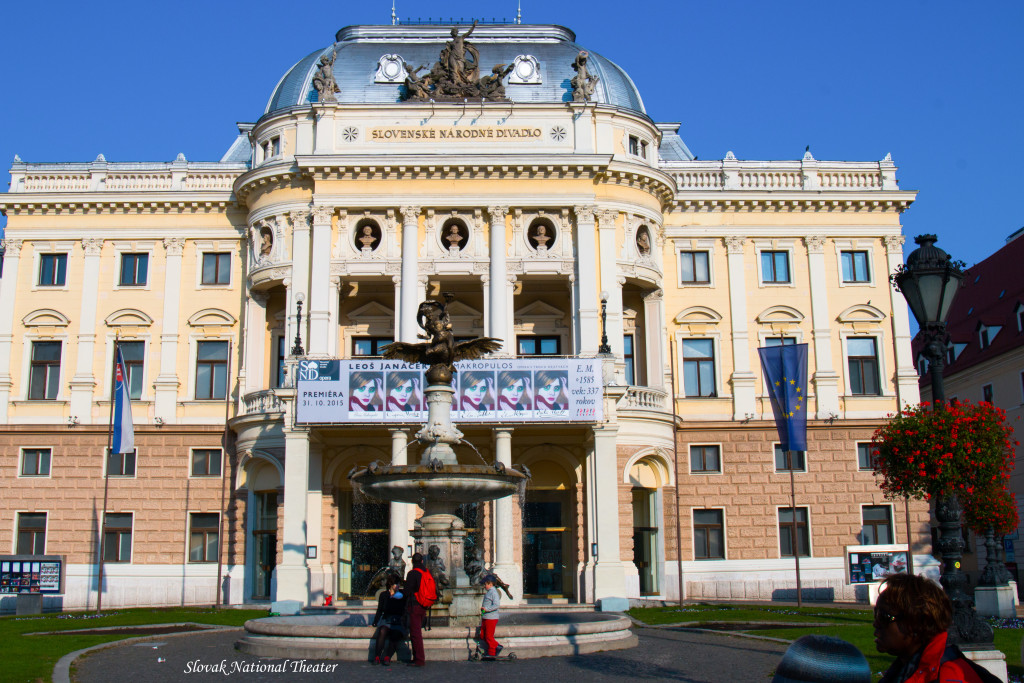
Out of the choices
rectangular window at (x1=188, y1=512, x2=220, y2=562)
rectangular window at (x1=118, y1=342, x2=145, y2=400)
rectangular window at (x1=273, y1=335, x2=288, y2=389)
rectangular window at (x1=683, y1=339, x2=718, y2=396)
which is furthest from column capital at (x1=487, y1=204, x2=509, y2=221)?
rectangular window at (x1=188, y1=512, x2=220, y2=562)

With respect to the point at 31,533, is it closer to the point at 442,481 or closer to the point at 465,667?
the point at 442,481

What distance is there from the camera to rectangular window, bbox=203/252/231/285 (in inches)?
1706

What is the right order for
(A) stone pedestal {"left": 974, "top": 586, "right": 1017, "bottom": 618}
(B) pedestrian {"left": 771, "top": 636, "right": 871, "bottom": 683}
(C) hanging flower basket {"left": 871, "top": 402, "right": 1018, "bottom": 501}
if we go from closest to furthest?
(B) pedestrian {"left": 771, "top": 636, "right": 871, "bottom": 683}, (C) hanging flower basket {"left": 871, "top": 402, "right": 1018, "bottom": 501}, (A) stone pedestal {"left": 974, "top": 586, "right": 1017, "bottom": 618}

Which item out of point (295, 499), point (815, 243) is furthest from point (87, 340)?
point (815, 243)

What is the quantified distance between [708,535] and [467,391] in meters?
12.6

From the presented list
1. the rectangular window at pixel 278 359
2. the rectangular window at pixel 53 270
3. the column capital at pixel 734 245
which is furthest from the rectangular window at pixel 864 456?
the rectangular window at pixel 53 270

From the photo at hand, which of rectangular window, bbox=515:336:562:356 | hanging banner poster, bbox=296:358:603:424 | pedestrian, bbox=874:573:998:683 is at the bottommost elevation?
pedestrian, bbox=874:573:998:683

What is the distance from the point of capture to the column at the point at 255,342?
4097 centimetres

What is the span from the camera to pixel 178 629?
2639 centimetres

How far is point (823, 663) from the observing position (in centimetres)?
626

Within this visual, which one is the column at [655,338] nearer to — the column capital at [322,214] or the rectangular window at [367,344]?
the rectangular window at [367,344]

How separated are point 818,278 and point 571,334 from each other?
1127cm

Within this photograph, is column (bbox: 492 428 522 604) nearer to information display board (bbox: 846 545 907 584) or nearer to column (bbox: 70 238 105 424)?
information display board (bbox: 846 545 907 584)

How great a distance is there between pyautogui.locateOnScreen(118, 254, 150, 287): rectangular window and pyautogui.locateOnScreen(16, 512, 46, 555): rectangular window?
33.0ft
